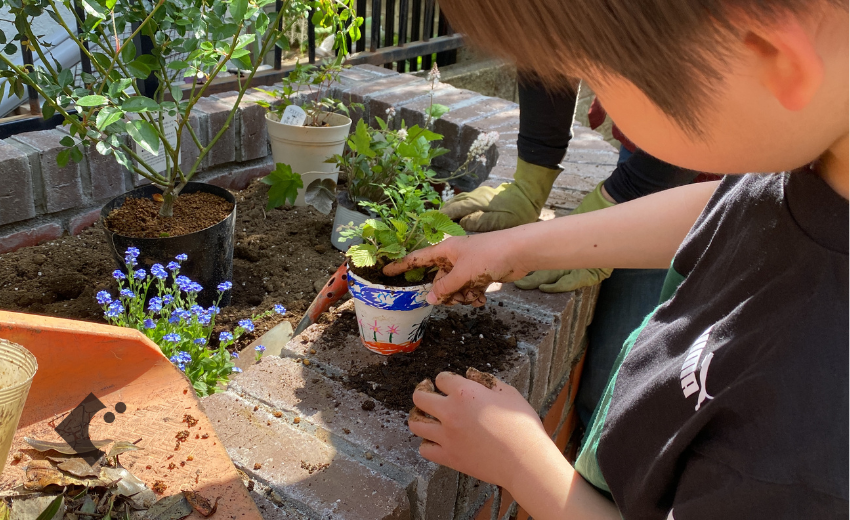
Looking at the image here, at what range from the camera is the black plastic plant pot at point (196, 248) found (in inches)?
70.1

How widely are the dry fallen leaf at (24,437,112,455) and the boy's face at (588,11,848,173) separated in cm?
80

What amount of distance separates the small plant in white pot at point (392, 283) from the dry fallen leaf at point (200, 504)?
1.77ft

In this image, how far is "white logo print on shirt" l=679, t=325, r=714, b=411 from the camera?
2.51ft

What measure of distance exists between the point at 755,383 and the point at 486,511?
0.90 meters

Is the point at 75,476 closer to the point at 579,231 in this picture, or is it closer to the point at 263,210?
the point at 579,231

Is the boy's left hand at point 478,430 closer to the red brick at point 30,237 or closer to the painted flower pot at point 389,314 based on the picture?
the painted flower pot at point 389,314

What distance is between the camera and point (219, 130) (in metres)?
2.39

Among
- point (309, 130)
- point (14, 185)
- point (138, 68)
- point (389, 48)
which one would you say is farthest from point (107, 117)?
point (389, 48)

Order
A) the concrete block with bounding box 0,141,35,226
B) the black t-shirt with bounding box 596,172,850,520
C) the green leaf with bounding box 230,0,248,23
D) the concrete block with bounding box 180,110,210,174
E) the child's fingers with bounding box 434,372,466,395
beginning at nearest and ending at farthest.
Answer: the black t-shirt with bounding box 596,172,850,520 < the child's fingers with bounding box 434,372,466,395 < the green leaf with bounding box 230,0,248,23 < the concrete block with bounding box 0,141,35,226 < the concrete block with bounding box 180,110,210,174

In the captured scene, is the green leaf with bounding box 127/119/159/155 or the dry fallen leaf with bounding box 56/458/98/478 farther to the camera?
the green leaf with bounding box 127/119/159/155

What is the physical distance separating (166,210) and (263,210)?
0.54 m

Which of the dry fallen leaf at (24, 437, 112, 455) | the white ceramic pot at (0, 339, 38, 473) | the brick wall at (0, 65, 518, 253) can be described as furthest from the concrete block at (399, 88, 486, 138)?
the white ceramic pot at (0, 339, 38, 473)

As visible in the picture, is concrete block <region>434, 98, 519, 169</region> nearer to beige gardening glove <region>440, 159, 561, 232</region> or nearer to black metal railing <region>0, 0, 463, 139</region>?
black metal railing <region>0, 0, 463, 139</region>

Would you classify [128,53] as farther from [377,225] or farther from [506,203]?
[506,203]
